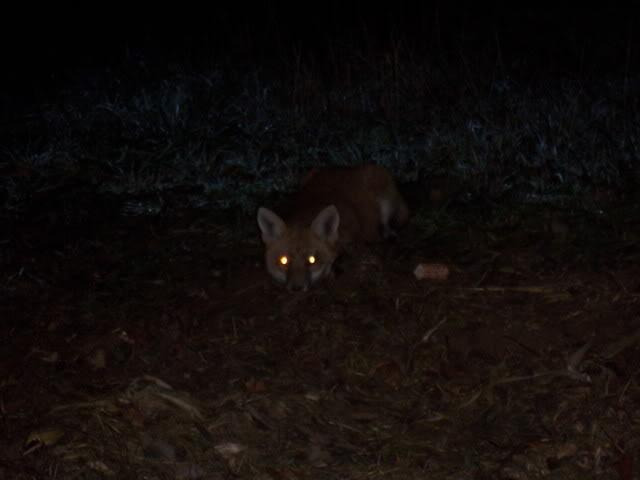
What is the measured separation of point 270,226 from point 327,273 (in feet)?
1.62

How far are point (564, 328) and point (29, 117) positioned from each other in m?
7.20

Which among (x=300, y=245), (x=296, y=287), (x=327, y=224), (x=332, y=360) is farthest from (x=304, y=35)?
(x=332, y=360)

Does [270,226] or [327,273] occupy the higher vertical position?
[270,226]

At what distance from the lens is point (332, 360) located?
465 cm

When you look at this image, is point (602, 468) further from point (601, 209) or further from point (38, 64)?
point (38, 64)

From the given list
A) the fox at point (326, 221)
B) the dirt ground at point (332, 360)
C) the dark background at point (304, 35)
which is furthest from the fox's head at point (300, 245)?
the dark background at point (304, 35)

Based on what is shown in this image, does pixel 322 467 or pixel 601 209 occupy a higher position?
pixel 322 467

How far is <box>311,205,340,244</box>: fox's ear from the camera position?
5937 mm

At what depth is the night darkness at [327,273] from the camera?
401 centimetres

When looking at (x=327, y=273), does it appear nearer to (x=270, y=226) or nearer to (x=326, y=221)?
(x=326, y=221)

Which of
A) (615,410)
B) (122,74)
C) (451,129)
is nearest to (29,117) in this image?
(122,74)

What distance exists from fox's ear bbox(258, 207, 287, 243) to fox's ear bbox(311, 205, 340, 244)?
0.21 m

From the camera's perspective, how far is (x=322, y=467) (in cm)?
385

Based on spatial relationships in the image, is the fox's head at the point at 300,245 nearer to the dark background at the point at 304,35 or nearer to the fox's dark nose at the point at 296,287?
the fox's dark nose at the point at 296,287
